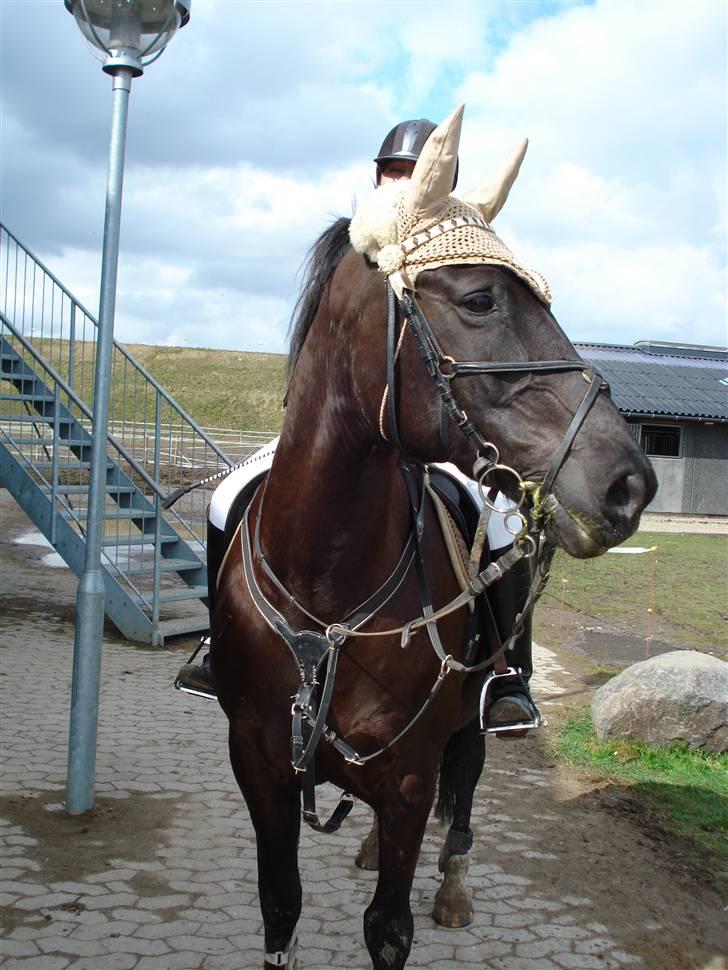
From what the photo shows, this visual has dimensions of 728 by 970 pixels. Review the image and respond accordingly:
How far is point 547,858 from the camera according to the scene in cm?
466

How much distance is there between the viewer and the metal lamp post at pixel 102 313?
4.69m

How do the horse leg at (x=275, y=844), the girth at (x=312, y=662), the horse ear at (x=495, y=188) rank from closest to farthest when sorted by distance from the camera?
the horse ear at (x=495, y=188) → the girth at (x=312, y=662) → the horse leg at (x=275, y=844)

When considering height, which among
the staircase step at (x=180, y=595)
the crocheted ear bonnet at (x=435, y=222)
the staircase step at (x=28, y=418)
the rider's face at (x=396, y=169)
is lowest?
the staircase step at (x=180, y=595)

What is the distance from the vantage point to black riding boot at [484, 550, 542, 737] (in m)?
3.50

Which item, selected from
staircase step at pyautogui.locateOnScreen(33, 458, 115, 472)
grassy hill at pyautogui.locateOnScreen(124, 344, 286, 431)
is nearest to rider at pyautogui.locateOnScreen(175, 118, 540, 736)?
staircase step at pyautogui.locateOnScreen(33, 458, 115, 472)

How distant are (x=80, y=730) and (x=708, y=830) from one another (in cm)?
370

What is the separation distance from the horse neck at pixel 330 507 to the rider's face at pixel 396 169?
70.5 inches

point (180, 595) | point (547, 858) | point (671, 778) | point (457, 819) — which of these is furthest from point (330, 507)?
point (180, 595)

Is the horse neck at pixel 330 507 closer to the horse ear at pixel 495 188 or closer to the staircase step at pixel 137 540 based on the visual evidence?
the horse ear at pixel 495 188

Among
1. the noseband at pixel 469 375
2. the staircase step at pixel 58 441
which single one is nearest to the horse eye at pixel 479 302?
the noseband at pixel 469 375

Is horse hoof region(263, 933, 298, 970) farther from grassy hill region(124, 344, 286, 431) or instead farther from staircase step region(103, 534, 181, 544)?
grassy hill region(124, 344, 286, 431)

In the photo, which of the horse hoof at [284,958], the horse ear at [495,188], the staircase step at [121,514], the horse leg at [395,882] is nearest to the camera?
the horse ear at [495,188]

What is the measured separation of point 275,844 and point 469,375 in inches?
74.2

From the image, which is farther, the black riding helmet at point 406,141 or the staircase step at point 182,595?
the staircase step at point 182,595
